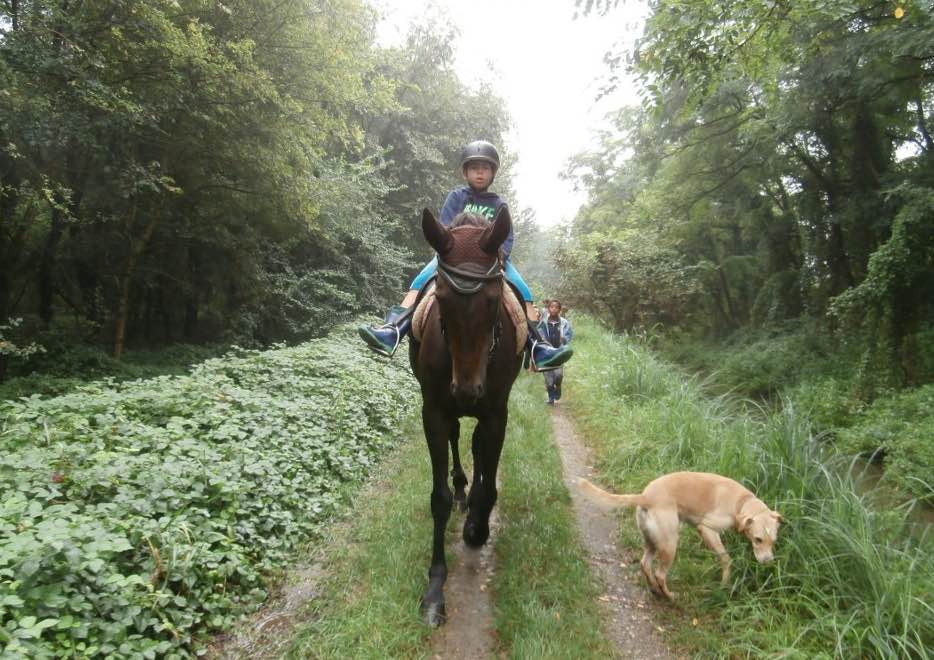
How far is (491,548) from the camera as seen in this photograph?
383cm

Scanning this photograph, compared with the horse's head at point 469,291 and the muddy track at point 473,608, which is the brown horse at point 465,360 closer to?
the horse's head at point 469,291

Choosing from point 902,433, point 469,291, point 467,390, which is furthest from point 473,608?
point 902,433

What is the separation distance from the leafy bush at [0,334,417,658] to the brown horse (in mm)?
1262

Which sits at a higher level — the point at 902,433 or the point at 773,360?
the point at 773,360

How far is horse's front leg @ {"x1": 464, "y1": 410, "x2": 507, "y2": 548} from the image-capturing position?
11.5 feet

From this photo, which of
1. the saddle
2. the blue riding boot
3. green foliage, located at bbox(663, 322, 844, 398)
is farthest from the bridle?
green foliage, located at bbox(663, 322, 844, 398)

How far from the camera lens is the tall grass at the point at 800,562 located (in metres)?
2.61

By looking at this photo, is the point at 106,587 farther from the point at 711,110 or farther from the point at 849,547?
the point at 711,110

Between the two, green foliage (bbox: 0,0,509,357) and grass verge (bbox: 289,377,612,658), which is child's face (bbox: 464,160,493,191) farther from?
green foliage (bbox: 0,0,509,357)

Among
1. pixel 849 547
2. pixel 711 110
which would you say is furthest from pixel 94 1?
pixel 711 110

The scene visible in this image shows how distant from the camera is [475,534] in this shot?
3.75m

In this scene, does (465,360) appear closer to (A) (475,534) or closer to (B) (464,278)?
(B) (464,278)

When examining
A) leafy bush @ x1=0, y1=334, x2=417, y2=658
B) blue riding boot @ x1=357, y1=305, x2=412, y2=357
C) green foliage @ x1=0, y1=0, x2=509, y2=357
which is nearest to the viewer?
leafy bush @ x1=0, y1=334, x2=417, y2=658

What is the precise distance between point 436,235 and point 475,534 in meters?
2.42
